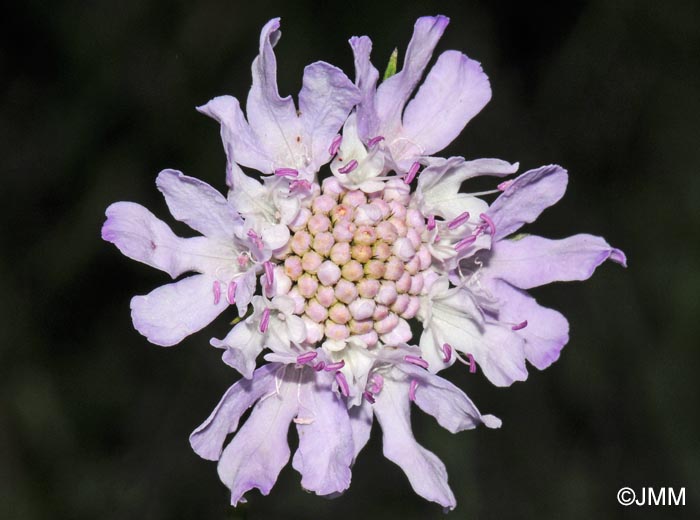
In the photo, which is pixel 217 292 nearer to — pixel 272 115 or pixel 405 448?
pixel 272 115

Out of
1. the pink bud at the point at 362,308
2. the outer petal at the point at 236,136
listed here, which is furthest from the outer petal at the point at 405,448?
the outer petal at the point at 236,136

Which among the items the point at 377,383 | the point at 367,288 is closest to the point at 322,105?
the point at 367,288

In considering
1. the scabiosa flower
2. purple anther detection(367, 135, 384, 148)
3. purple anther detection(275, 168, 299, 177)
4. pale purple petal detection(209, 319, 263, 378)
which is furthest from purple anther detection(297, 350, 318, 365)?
purple anther detection(367, 135, 384, 148)

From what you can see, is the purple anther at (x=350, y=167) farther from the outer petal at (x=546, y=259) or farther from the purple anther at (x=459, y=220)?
the outer petal at (x=546, y=259)

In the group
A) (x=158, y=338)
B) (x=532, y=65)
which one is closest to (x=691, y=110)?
(x=532, y=65)

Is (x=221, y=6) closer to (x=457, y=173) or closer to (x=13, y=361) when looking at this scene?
(x=13, y=361)

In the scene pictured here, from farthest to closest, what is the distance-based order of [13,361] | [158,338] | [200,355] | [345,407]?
[200,355], [13,361], [345,407], [158,338]
